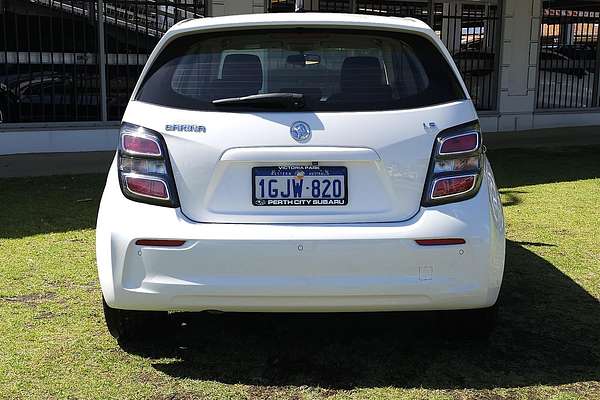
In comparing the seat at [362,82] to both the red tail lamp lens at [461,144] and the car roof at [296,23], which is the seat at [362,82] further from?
the red tail lamp lens at [461,144]

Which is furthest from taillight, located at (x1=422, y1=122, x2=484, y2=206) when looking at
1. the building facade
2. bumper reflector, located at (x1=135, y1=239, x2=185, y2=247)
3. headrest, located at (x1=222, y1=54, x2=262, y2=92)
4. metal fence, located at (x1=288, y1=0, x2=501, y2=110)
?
metal fence, located at (x1=288, y1=0, x2=501, y2=110)

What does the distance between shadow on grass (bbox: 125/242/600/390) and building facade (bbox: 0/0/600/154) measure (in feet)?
22.6

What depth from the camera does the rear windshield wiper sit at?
2938mm

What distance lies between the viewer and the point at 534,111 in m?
13.2

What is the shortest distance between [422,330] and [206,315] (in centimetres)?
114

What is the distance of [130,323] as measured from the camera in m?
3.33

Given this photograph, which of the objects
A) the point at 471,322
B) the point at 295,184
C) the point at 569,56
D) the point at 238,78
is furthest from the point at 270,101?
the point at 569,56

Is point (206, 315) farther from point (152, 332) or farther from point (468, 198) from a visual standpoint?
point (468, 198)

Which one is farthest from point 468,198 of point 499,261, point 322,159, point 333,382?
point 333,382

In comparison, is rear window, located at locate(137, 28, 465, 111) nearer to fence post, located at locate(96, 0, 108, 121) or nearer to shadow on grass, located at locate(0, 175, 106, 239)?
shadow on grass, located at locate(0, 175, 106, 239)

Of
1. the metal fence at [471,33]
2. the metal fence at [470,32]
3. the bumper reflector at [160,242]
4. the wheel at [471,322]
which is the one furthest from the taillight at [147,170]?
the metal fence at [471,33]

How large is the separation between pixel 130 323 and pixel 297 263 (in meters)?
0.97

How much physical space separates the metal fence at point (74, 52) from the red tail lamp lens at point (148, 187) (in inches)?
293

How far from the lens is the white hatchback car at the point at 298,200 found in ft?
9.36
